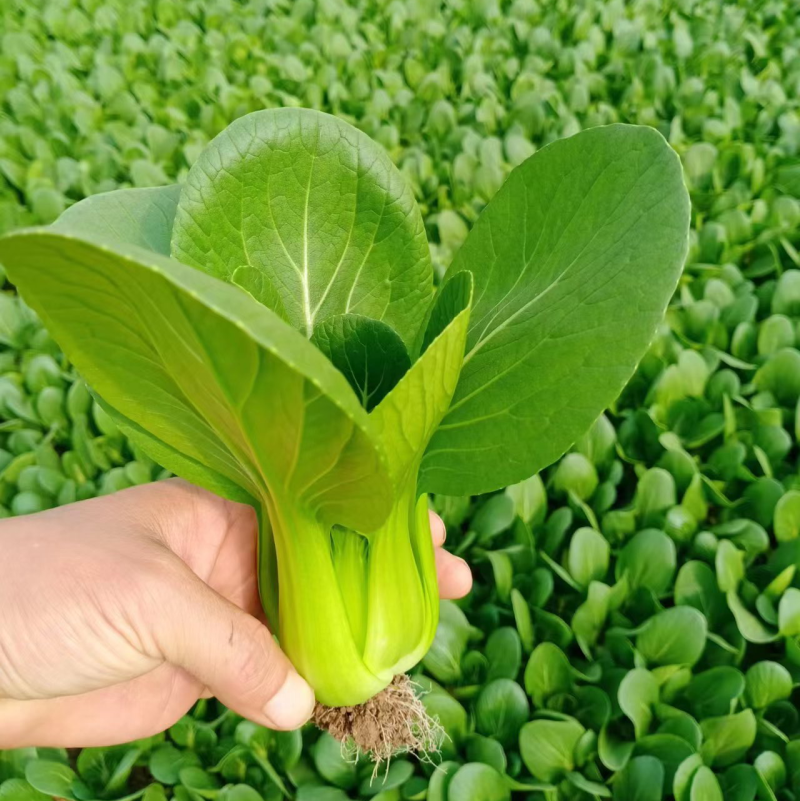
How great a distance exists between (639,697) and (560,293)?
738mm

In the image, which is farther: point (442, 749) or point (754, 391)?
Answer: point (754, 391)

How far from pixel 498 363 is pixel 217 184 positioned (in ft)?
1.29

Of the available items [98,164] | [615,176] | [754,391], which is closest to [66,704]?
[615,176]

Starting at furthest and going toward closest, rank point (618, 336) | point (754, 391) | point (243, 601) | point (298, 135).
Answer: point (754, 391) → point (243, 601) → point (298, 135) → point (618, 336)

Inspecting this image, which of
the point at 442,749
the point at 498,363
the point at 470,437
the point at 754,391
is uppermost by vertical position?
the point at 498,363

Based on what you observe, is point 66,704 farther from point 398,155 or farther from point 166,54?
point 166,54

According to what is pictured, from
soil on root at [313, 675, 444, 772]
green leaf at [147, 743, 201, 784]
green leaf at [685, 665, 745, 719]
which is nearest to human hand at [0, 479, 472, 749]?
soil on root at [313, 675, 444, 772]

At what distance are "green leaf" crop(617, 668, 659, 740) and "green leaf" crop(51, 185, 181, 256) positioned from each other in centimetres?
96

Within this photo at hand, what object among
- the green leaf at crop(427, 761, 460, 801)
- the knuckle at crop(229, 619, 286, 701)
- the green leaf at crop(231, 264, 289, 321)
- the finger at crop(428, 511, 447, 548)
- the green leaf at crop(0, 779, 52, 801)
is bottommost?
the green leaf at crop(0, 779, 52, 801)

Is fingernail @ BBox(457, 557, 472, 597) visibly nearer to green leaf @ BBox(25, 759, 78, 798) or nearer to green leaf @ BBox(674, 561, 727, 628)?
green leaf @ BBox(674, 561, 727, 628)

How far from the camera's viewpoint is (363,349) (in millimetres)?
875

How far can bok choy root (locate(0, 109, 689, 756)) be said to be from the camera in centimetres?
73

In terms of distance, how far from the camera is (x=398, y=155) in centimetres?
259

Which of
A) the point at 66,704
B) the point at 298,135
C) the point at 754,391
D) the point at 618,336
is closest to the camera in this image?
the point at 618,336
